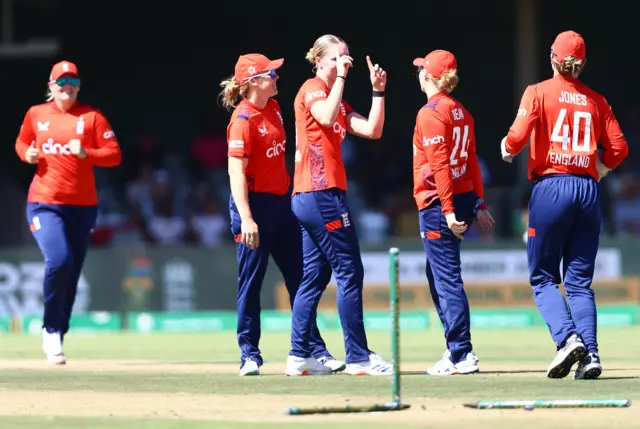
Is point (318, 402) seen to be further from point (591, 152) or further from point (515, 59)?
point (515, 59)

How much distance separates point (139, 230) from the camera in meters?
20.2

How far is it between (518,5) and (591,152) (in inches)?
546

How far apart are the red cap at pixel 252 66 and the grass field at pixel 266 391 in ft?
6.41

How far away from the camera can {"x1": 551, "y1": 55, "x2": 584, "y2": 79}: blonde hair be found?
8859mm

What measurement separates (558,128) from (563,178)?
0.31 metres

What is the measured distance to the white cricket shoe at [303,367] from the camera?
9.20 meters

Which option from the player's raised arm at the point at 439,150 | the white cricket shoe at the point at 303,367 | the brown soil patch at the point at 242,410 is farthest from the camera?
the white cricket shoe at the point at 303,367

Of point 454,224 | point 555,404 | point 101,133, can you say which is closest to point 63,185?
point 101,133

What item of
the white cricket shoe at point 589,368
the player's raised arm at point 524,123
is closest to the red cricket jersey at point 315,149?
the player's raised arm at point 524,123

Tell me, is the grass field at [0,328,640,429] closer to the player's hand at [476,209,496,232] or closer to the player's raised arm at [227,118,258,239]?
the player's hand at [476,209,496,232]

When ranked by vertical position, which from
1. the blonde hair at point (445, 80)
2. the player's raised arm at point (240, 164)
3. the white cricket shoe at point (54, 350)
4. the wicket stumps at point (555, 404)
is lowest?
the white cricket shoe at point (54, 350)

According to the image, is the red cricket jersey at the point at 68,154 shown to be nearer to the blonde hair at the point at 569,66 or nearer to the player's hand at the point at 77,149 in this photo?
the player's hand at the point at 77,149

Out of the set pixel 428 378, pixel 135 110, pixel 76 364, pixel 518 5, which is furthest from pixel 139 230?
pixel 428 378

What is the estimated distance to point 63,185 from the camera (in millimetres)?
11211
